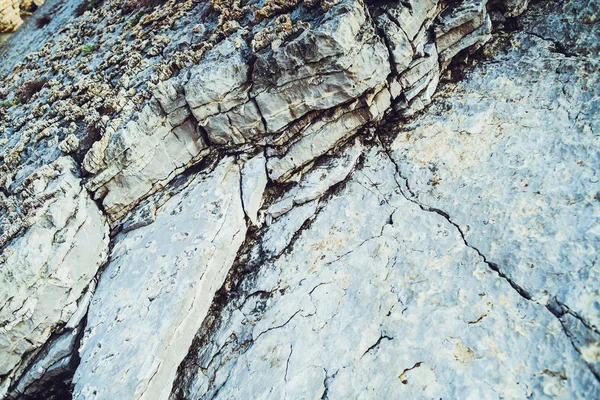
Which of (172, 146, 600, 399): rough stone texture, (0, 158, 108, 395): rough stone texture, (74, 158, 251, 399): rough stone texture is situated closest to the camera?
(172, 146, 600, 399): rough stone texture

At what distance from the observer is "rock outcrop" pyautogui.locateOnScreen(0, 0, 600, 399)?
428cm

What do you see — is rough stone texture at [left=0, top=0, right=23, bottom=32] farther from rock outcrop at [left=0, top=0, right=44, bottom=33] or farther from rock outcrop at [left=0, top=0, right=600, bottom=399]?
rock outcrop at [left=0, top=0, right=600, bottom=399]

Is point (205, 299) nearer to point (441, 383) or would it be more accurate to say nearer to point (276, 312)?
point (276, 312)

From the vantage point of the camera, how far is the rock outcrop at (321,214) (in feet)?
14.0

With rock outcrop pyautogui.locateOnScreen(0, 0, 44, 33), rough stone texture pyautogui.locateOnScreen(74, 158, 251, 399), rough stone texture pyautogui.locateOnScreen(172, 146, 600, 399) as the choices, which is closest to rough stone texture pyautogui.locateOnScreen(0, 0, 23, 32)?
rock outcrop pyautogui.locateOnScreen(0, 0, 44, 33)

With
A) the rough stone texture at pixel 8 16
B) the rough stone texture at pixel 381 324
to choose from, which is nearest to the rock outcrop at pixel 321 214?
the rough stone texture at pixel 381 324

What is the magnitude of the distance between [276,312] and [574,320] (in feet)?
12.3

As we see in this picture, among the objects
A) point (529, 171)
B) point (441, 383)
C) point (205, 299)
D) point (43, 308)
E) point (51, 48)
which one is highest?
point (51, 48)

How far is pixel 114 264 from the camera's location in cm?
605

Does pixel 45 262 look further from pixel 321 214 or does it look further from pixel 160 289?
pixel 321 214

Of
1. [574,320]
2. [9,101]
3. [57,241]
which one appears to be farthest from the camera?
[9,101]

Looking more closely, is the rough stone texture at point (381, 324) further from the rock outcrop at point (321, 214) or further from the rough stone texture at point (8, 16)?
the rough stone texture at point (8, 16)

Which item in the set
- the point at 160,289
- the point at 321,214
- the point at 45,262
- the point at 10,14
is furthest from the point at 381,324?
the point at 10,14

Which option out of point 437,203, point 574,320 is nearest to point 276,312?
point 437,203
